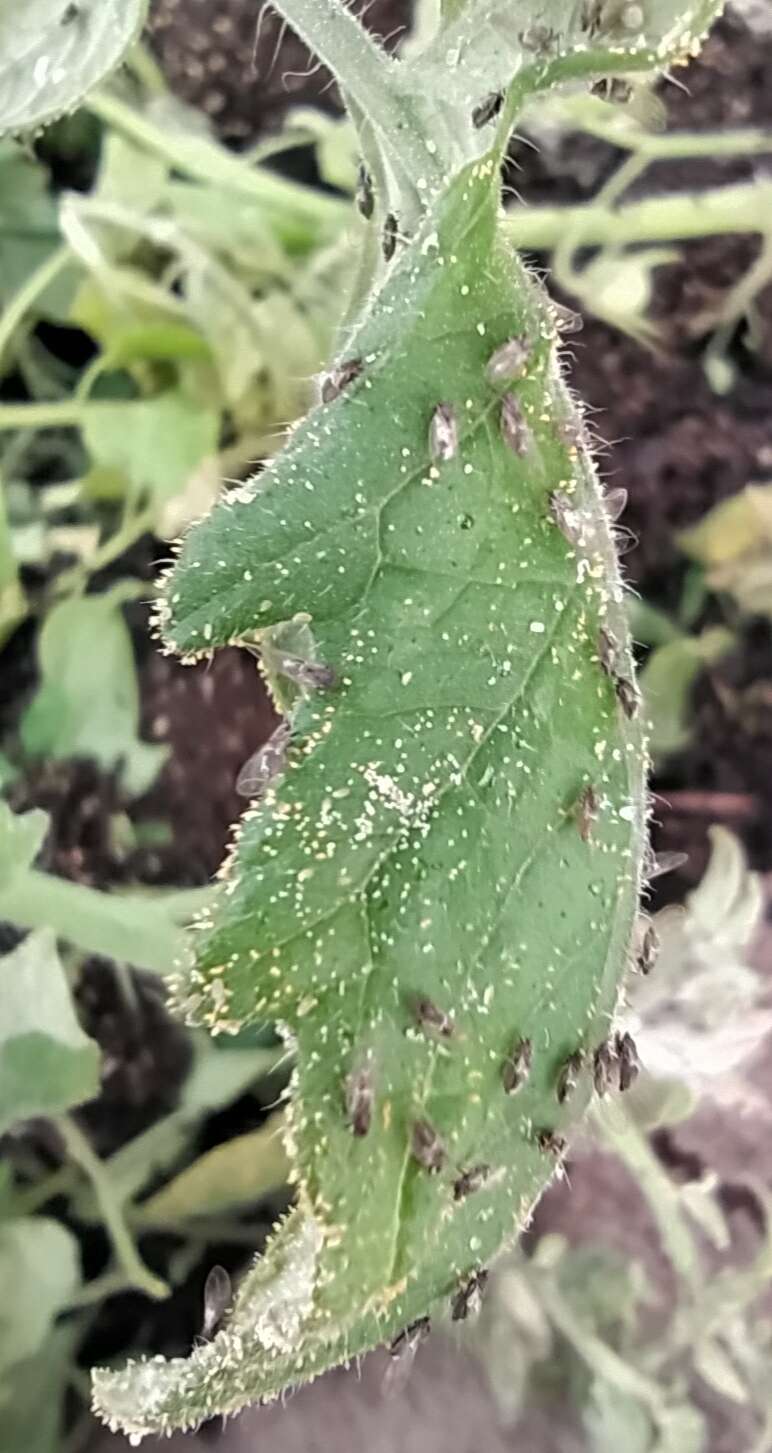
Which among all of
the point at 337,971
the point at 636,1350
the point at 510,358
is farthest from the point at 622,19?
the point at 636,1350

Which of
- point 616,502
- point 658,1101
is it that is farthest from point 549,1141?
point 658,1101

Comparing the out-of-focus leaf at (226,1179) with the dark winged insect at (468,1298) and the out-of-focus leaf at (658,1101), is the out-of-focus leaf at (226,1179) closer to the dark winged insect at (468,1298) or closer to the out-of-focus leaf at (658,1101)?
the out-of-focus leaf at (658,1101)

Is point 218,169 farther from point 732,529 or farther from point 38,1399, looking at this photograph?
point 38,1399

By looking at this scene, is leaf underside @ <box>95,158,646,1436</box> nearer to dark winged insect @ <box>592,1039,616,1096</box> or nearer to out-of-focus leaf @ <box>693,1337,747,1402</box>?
dark winged insect @ <box>592,1039,616,1096</box>

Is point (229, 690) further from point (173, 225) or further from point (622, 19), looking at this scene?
point (622, 19)

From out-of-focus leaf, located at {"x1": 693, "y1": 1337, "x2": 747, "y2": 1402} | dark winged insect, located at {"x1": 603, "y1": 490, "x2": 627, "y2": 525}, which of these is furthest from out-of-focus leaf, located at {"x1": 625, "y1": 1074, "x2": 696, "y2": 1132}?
dark winged insect, located at {"x1": 603, "y1": 490, "x2": 627, "y2": 525}

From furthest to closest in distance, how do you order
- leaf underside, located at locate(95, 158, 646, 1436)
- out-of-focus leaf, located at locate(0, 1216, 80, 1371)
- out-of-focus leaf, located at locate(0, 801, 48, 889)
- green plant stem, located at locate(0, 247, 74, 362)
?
green plant stem, located at locate(0, 247, 74, 362)
out-of-focus leaf, located at locate(0, 1216, 80, 1371)
out-of-focus leaf, located at locate(0, 801, 48, 889)
leaf underside, located at locate(95, 158, 646, 1436)
